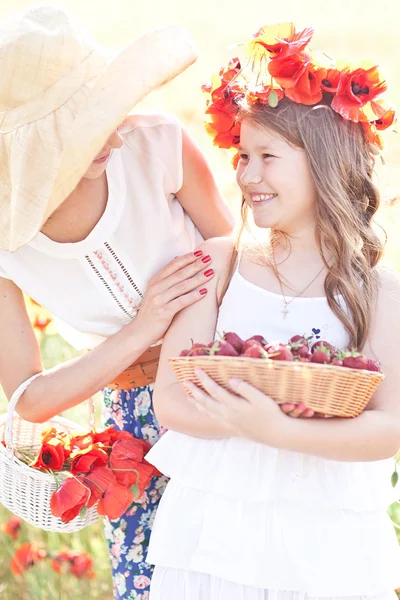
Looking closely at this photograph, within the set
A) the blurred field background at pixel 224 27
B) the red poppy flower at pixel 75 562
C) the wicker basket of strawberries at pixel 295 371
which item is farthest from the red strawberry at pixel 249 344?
the blurred field background at pixel 224 27

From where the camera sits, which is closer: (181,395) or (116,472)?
(181,395)

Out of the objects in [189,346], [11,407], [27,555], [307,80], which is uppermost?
[307,80]

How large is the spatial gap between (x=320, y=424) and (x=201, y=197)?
1016 millimetres

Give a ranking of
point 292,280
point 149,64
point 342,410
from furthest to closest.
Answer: point 292,280
point 149,64
point 342,410

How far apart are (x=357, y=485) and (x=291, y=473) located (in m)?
0.18

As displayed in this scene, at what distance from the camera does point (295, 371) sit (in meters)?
2.00

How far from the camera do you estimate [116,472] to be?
2.76 metres

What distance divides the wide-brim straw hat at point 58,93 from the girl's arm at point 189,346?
0.50 meters

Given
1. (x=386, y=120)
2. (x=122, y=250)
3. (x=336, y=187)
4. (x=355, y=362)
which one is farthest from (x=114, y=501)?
(x=386, y=120)

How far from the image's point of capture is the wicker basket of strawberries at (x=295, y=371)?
2.01m

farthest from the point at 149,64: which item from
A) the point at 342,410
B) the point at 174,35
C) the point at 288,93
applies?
the point at 342,410

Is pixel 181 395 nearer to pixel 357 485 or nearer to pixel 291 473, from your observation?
pixel 291 473

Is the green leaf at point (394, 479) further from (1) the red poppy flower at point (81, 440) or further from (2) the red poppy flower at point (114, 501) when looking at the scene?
(1) the red poppy flower at point (81, 440)

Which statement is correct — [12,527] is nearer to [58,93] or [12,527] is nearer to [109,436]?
[109,436]
